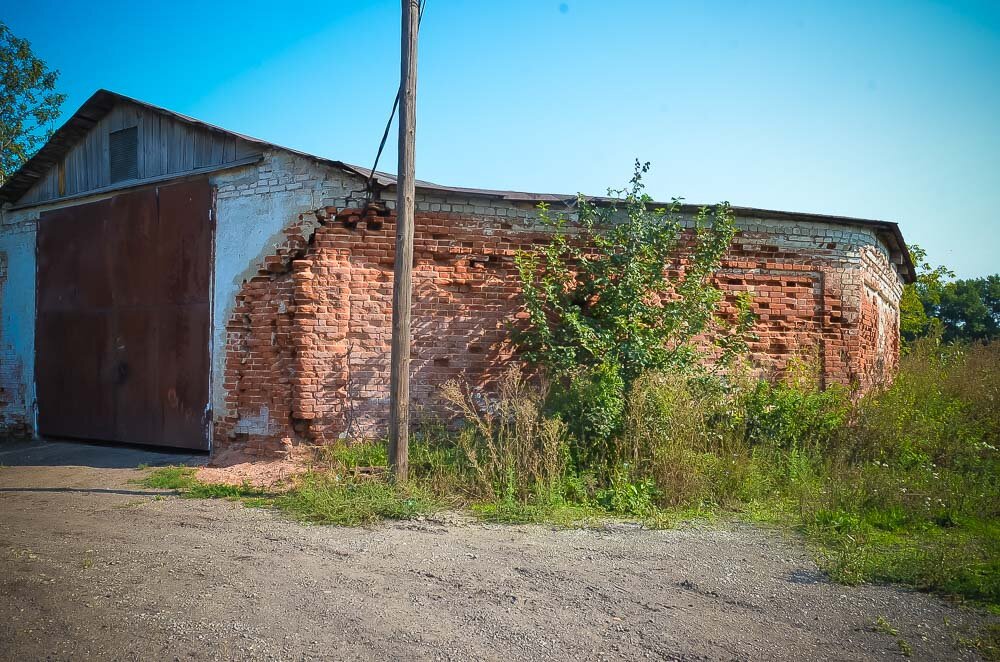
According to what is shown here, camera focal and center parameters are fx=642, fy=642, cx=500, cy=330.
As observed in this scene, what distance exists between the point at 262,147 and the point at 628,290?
16.6ft

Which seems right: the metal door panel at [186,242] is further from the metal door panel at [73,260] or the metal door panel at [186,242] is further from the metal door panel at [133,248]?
the metal door panel at [73,260]

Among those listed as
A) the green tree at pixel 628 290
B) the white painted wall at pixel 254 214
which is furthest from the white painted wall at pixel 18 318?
the green tree at pixel 628 290

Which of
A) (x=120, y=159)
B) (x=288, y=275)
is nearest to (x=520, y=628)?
(x=288, y=275)

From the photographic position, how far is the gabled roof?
8.16 meters

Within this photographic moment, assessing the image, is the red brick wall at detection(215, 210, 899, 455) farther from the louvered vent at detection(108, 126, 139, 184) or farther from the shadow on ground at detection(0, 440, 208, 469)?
Result: the louvered vent at detection(108, 126, 139, 184)

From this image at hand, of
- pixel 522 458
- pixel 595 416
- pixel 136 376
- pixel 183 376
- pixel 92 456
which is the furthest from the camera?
pixel 136 376

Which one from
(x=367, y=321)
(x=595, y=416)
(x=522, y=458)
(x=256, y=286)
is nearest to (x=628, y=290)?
(x=595, y=416)

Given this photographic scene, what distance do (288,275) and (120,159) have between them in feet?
14.0

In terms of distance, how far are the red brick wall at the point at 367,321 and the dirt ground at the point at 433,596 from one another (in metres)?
2.28

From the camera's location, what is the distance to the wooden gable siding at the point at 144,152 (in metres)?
8.88

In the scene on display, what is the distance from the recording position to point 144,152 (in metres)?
9.67

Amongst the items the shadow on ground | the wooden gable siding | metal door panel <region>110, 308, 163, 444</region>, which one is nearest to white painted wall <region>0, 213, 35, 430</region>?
the wooden gable siding

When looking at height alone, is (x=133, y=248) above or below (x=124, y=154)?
below

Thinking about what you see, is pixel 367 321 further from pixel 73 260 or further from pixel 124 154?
pixel 73 260
